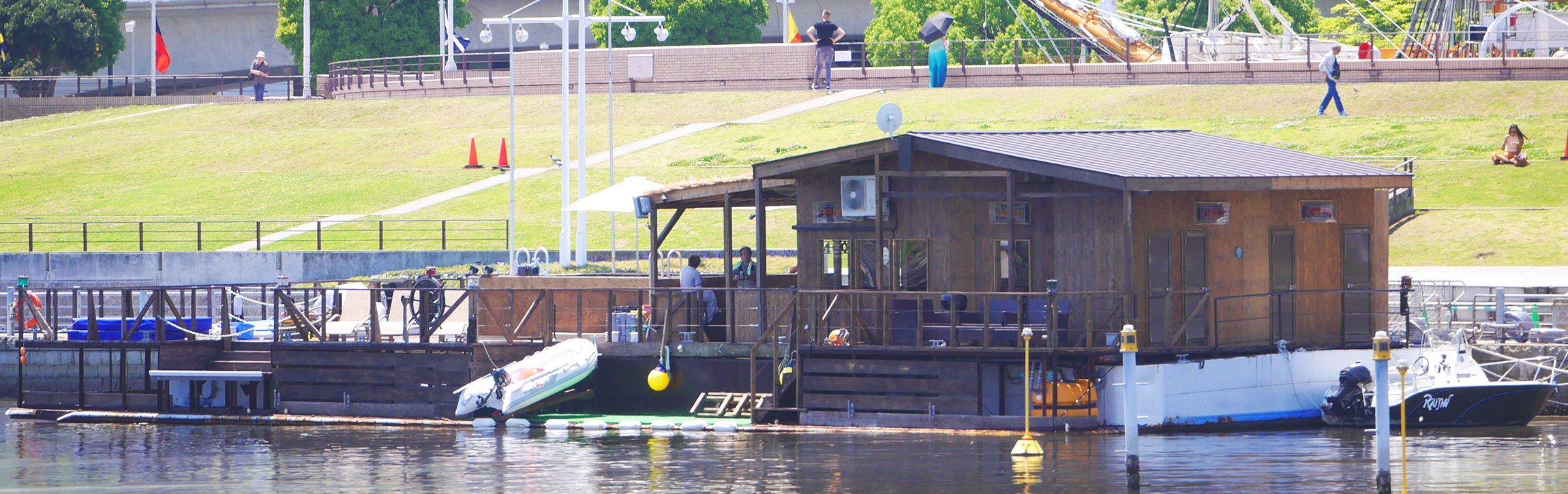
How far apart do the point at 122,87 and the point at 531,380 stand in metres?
55.3

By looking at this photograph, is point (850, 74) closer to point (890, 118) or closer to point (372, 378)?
point (890, 118)

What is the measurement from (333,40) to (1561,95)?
160 ft

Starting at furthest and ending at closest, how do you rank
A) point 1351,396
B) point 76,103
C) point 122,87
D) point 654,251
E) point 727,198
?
point 122,87 < point 76,103 < point 654,251 < point 727,198 < point 1351,396

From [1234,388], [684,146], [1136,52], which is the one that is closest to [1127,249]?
[1234,388]

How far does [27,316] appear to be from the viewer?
27688mm

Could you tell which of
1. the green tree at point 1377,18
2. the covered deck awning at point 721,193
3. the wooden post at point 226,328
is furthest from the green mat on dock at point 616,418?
the green tree at point 1377,18

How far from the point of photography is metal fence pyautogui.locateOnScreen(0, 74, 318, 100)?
65.2 meters

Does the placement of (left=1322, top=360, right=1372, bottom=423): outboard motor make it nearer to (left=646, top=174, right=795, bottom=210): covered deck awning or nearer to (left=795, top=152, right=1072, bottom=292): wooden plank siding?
(left=795, top=152, right=1072, bottom=292): wooden plank siding

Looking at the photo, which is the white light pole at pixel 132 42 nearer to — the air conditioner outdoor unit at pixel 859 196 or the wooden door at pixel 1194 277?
the air conditioner outdoor unit at pixel 859 196

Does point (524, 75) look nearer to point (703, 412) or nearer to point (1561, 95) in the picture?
point (1561, 95)

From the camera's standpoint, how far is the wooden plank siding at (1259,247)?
19562 millimetres

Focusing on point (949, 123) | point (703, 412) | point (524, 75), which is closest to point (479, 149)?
point (524, 75)

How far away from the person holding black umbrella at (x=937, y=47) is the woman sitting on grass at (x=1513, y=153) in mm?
17470

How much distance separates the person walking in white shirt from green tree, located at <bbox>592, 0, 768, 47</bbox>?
34164mm
